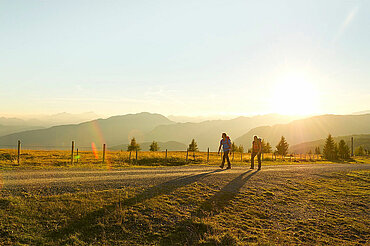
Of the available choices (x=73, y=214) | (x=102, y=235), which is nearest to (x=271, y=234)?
(x=102, y=235)

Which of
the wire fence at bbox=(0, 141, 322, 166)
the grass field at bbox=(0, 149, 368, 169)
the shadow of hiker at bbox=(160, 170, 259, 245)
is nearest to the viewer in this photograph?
the shadow of hiker at bbox=(160, 170, 259, 245)

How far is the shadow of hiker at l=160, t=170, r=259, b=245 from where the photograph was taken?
8.83 meters

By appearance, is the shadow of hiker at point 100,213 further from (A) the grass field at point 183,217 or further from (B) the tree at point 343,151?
(B) the tree at point 343,151

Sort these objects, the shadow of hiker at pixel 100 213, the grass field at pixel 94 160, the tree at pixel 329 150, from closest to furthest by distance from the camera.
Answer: the shadow of hiker at pixel 100 213, the grass field at pixel 94 160, the tree at pixel 329 150

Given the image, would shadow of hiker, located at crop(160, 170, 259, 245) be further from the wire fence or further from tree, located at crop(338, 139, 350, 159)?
tree, located at crop(338, 139, 350, 159)

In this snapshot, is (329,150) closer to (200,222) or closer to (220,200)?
(220,200)

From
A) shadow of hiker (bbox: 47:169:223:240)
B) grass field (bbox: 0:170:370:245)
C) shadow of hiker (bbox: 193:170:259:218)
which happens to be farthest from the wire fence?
grass field (bbox: 0:170:370:245)

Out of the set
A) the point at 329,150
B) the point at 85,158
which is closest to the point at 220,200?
the point at 85,158

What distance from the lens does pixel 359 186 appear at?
19766 millimetres

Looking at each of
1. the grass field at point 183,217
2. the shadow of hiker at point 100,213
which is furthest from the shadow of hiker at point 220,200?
the shadow of hiker at point 100,213

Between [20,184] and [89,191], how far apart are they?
324 cm

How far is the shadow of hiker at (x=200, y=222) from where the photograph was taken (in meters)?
8.83

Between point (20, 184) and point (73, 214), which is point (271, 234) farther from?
point (20, 184)

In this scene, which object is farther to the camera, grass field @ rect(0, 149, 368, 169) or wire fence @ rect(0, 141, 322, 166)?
wire fence @ rect(0, 141, 322, 166)
